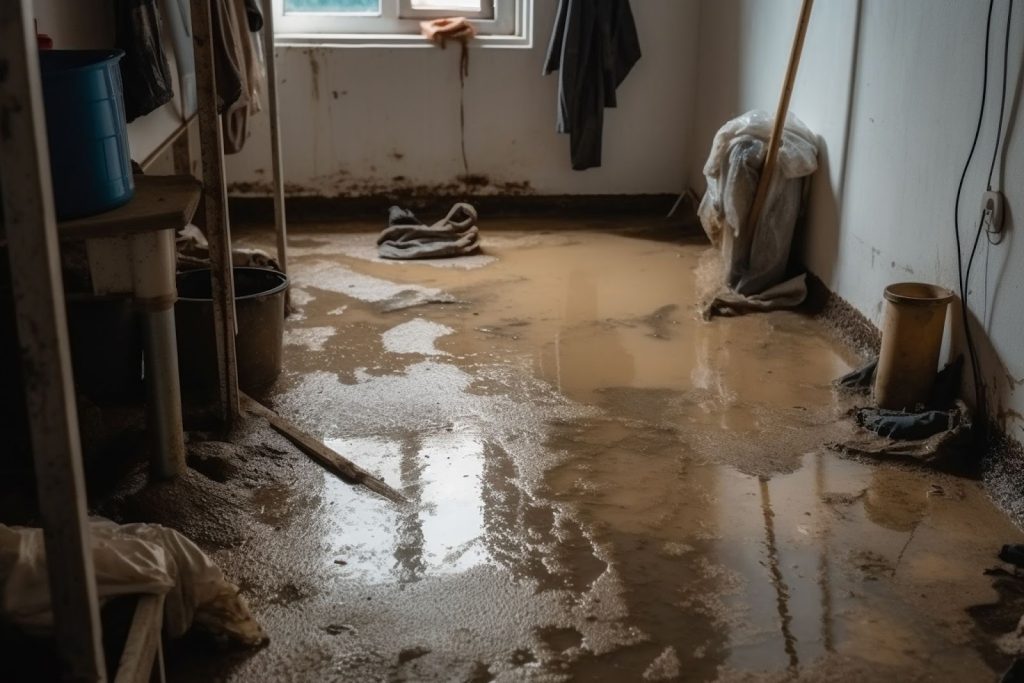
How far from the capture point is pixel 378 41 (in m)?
5.64

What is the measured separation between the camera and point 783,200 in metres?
4.20

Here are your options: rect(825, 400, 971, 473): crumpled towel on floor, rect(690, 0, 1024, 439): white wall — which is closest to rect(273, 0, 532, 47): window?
rect(690, 0, 1024, 439): white wall

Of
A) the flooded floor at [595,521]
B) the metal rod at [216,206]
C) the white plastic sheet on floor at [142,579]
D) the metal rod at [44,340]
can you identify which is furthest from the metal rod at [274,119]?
the metal rod at [44,340]

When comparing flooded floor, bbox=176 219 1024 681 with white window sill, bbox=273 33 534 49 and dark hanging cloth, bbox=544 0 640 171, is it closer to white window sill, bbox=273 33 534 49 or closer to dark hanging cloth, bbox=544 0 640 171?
dark hanging cloth, bbox=544 0 640 171

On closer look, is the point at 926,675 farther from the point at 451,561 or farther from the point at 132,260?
the point at 132,260

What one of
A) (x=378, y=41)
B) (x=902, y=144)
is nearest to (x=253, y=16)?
(x=378, y=41)

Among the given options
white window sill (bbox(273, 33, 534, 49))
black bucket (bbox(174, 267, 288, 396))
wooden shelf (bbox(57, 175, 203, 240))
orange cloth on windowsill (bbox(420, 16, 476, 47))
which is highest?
orange cloth on windowsill (bbox(420, 16, 476, 47))

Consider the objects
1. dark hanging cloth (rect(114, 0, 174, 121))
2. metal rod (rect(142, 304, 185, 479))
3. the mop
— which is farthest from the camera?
the mop

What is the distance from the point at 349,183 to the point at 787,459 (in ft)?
11.6

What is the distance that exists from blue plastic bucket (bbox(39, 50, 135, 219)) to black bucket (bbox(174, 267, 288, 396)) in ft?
3.36

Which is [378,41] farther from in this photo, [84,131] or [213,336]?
[84,131]

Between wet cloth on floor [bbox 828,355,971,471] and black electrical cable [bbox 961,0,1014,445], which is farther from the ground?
black electrical cable [bbox 961,0,1014,445]

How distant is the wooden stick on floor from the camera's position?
2661mm

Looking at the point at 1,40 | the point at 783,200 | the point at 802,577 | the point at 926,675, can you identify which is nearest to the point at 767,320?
the point at 783,200
